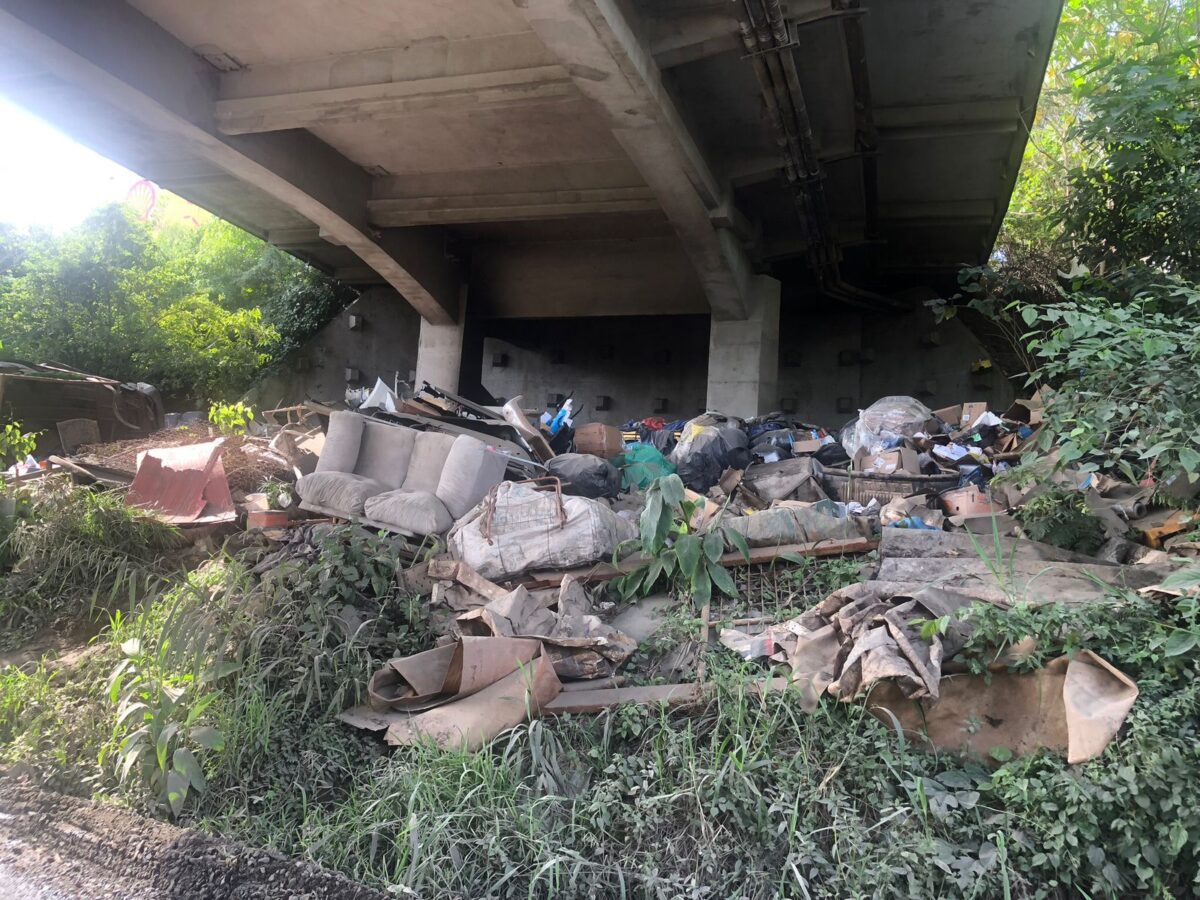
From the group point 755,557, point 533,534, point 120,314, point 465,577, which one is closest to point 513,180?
point 120,314

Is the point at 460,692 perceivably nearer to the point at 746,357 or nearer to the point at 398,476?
the point at 398,476

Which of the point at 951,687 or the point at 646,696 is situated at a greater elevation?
the point at 951,687

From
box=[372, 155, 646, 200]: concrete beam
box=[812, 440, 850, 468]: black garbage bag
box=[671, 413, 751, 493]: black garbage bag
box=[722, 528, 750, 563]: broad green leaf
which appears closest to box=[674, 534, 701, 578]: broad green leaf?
box=[722, 528, 750, 563]: broad green leaf

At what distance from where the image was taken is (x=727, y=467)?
643 centimetres

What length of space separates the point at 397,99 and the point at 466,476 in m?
4.47

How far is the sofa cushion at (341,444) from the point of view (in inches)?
215

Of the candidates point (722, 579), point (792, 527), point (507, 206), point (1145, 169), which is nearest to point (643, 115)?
point (507, 206)

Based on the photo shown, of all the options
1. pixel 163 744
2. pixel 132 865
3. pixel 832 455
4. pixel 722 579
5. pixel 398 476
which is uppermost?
pixel 832 455

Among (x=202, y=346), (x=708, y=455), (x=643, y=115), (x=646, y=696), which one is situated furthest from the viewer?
(x=202, y=346)

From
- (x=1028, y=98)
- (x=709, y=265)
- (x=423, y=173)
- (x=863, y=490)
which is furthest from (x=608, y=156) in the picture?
(x=863, y=490)

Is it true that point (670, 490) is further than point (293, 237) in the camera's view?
No

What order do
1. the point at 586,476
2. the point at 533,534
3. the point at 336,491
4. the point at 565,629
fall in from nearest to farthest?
the point at 565,629 < the point at 533,534 < the point at 336,491 < the point at 586,476

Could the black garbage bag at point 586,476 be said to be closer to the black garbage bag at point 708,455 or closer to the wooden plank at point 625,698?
the black garbage bag at point 708,455

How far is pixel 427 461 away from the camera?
5.43 meters
